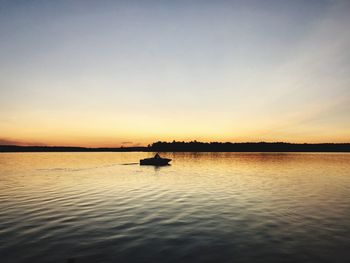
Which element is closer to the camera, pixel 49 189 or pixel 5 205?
pixel 5 205

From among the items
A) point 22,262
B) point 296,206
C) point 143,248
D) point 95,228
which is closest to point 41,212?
point 95,228

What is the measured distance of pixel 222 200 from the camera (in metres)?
26.4

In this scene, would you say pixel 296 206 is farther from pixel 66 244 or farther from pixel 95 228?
pixel 66 244

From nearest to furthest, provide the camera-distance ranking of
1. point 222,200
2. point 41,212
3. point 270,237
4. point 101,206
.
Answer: point 270,237, point 41,212, point 101,206, point 222,200

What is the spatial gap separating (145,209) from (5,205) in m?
14.0

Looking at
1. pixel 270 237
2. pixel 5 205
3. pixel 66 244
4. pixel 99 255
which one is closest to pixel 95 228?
pixel 66 244

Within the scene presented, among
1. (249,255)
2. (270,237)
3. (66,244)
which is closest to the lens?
(249,255)

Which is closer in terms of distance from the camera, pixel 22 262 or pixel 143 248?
pixel 22 262

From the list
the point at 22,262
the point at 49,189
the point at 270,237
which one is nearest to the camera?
the point at 22,262

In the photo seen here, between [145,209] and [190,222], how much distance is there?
5682mm

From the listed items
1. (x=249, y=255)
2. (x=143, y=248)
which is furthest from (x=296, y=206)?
(x=143, y=248)

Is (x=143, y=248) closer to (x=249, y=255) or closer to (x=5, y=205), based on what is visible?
(x=249, y=255)

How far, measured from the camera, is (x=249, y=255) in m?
12.4

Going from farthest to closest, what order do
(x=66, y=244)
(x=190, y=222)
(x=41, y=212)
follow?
1. (x=41, y=212)
2. (x=190, y=222)
3. (x=66, y=244)
